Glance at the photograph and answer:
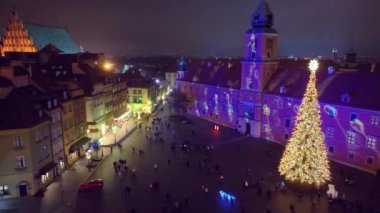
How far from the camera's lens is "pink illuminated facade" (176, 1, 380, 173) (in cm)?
4166

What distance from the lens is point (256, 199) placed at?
32875 millimetres

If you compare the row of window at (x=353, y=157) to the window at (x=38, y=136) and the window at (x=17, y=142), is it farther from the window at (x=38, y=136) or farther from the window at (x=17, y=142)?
the window at (x=17, y=142)

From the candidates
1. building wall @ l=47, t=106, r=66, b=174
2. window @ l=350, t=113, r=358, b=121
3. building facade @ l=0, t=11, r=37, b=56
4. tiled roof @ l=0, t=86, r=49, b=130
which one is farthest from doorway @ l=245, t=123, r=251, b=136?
building facade @ l=0, t=11, r=37, b=56

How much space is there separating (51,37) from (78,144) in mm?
53226

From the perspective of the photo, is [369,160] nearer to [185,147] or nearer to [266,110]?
[266,110]

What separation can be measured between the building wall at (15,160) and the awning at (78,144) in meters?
8.45

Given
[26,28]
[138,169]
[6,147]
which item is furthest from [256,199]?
[26,28]

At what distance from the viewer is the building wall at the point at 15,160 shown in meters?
33.4

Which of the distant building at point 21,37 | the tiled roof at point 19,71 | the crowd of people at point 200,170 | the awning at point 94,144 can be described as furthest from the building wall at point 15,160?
the distant building at point 21,37

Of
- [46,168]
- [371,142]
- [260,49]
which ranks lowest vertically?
[46,168]

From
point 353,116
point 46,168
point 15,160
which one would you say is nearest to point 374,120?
point 353,116

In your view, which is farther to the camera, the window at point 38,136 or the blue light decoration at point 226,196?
the window at point 38,136

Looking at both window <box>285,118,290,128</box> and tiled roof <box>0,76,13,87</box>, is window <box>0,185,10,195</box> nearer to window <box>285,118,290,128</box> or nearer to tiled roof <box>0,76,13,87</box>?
tiled roof <box>0,76,13,87</box>

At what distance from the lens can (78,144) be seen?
46.2m
